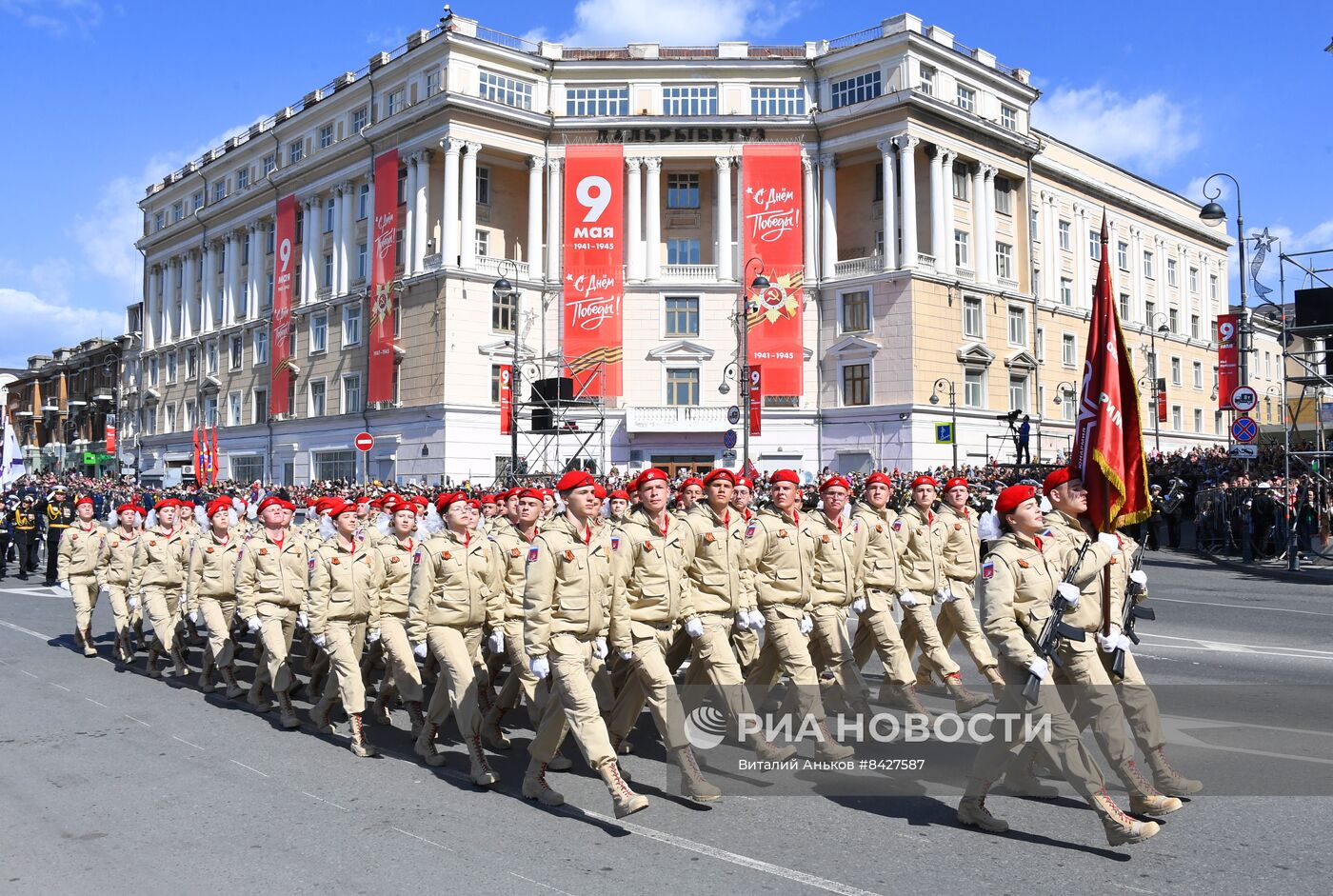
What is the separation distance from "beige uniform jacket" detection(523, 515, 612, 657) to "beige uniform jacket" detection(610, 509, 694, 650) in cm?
9

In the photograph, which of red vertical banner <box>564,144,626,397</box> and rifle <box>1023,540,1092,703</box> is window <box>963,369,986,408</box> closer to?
red vertical banner <box>564,144,626,397</box>

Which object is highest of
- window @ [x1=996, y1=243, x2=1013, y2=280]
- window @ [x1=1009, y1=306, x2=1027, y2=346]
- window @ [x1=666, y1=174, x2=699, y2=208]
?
window @ [x1=666, y1=174, x2=699, y2=208]

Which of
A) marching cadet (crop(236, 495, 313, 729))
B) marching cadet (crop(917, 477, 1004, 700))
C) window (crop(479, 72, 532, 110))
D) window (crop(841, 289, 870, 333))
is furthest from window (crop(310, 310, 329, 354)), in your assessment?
marching cadet (crop(917, 477, 1004, 700))

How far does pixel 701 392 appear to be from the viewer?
47656mm

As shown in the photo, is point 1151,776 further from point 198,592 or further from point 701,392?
point 701,392

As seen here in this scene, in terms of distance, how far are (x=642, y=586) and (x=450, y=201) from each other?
4190 cm

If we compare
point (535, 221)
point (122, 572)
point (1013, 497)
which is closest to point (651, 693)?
point (1013, 497)

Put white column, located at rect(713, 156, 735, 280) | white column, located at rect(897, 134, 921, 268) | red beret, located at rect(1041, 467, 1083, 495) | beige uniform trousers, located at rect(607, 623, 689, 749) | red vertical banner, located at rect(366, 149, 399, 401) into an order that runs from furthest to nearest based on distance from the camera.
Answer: red vertical banner, located at rect(366, 149, 399, 401)
white column, located at rect(713, 156, 735, 280)
white column, located at rect(897, 134, 921, 268)
red beret, located at rect(1041, 467, 1083, 495)
beige uniform trousers, located at rect(607, 623, 689, 749)

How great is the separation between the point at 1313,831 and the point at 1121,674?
4.17 feet

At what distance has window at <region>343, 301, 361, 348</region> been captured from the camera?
51844 millimetres

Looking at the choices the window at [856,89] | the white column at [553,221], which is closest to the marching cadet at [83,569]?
the white column at [553,221]

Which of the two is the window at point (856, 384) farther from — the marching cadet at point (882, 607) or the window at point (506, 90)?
the marching cadet at point (882, 607)

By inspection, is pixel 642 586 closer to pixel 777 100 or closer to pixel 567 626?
pixel 567 626

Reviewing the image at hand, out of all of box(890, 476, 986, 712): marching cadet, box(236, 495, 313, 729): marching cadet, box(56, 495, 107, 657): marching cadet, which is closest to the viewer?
box(890, 476, 986, 712): marching cadet
